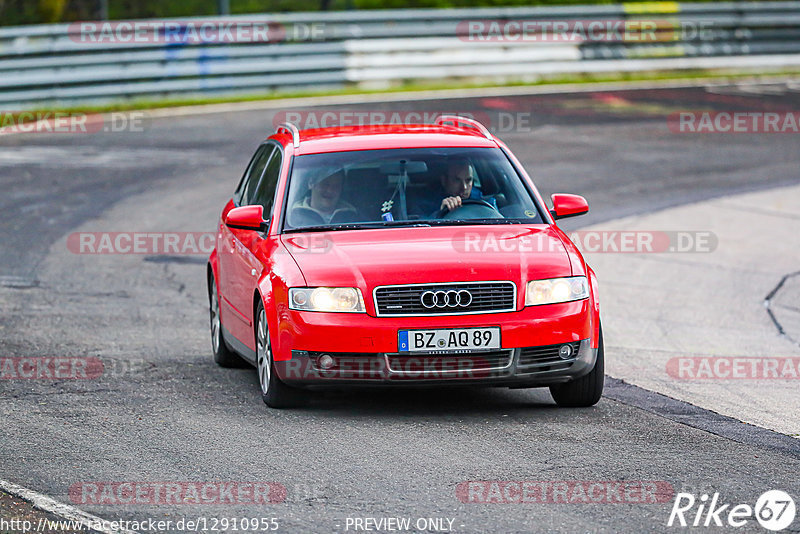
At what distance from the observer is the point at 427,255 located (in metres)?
7.91

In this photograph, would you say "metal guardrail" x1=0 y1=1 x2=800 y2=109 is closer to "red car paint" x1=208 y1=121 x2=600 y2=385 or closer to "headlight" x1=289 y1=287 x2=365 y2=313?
"red car paint" x1=208 y1=121 x2=600 y2=385

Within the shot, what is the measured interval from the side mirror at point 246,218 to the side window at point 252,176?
1.02 meters

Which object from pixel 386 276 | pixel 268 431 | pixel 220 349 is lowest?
pixel 220 349

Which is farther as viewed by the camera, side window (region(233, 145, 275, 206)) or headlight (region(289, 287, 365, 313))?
side window (region(233, 145, 275, 206))

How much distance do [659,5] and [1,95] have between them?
13599 millimetres

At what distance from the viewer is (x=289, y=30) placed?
25641 millimetres

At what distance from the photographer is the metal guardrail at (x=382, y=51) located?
77.7 feet

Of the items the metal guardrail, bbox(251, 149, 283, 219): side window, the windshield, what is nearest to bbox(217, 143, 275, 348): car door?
bbox(251, 149, 283, 219): side window

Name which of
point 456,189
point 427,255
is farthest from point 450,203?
point 427,255

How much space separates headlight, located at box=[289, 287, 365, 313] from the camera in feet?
25.3

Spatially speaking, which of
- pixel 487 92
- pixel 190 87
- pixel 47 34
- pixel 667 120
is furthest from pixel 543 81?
pixel 47 34

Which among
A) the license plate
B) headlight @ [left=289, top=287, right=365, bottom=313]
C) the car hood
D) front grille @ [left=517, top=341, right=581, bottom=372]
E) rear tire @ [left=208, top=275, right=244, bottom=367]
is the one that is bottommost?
rear tire @ [left=208, top=275, right=244, bottom=367]

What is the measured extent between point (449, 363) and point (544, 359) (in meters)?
0.54

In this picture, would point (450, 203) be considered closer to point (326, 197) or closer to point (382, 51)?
point (326, 197)
